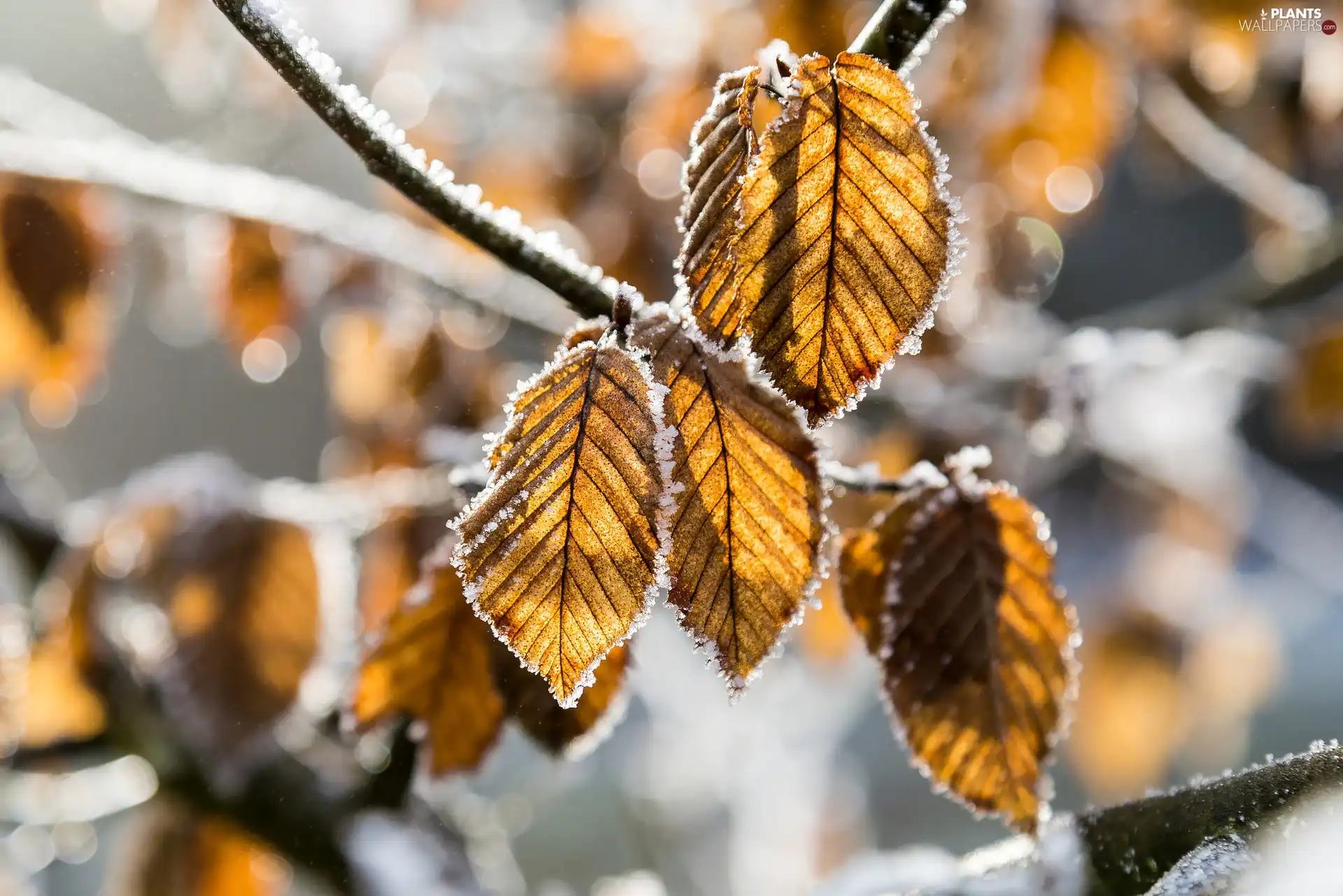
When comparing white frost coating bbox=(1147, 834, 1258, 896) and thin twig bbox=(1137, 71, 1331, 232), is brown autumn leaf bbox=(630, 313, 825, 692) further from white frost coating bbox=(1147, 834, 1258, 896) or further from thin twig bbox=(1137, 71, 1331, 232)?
thin twig bbox=(1137, 71, 1331, 232)

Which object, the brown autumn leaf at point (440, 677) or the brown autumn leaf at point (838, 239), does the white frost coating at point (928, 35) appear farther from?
the brown autumn leaf at point (440, 677)

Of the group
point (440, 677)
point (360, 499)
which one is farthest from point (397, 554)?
point (440, 677)

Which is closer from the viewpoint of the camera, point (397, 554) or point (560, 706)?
point (560, 706)

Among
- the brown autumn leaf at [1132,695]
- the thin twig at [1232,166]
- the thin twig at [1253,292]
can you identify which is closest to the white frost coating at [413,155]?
the thin twig at [1253,292]

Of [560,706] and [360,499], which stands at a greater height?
[360,499]

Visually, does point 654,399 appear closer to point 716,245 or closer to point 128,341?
point 716,245

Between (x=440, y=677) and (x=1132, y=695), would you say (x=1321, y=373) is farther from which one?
(x=440, y=677)

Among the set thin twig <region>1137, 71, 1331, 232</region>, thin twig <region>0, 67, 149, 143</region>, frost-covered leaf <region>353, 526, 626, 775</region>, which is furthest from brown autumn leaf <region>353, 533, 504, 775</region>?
thin twig <region>1137, 71, 1331, 232</region>

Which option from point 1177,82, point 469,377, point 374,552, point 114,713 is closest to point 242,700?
point 374,552
